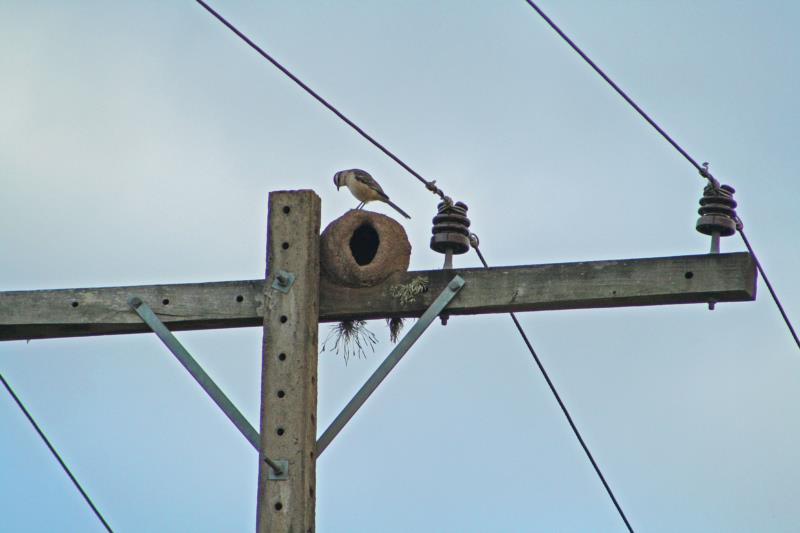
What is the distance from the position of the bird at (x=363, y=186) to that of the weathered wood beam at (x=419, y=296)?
9.11 feet

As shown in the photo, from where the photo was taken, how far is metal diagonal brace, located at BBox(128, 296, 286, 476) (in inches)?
258

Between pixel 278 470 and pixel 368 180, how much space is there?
3.99m

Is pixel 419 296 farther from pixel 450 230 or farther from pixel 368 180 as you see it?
pixel 368 180

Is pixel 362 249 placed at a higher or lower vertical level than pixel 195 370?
higher

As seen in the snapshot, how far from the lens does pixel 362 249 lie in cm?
732

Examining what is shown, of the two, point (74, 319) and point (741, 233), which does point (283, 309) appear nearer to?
point (74, 319)

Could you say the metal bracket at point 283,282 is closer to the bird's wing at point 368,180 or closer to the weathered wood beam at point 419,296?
the weathered wood beam at point 419,296

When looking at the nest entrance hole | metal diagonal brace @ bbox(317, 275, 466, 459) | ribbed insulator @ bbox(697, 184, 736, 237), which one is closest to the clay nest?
the nest entrance hole

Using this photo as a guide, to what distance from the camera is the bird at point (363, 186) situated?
32.6 ft

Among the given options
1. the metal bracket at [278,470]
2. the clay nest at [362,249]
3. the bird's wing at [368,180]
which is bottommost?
the metal bracket at [278,470]

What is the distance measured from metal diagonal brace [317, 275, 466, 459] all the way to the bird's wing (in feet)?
9.97

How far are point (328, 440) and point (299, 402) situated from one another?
0.76ft

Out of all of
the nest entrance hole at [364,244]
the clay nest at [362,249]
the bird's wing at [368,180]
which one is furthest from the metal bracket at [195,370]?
the bird's wing at [368,180]

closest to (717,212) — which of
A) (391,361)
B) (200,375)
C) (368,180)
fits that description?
(391,361)
